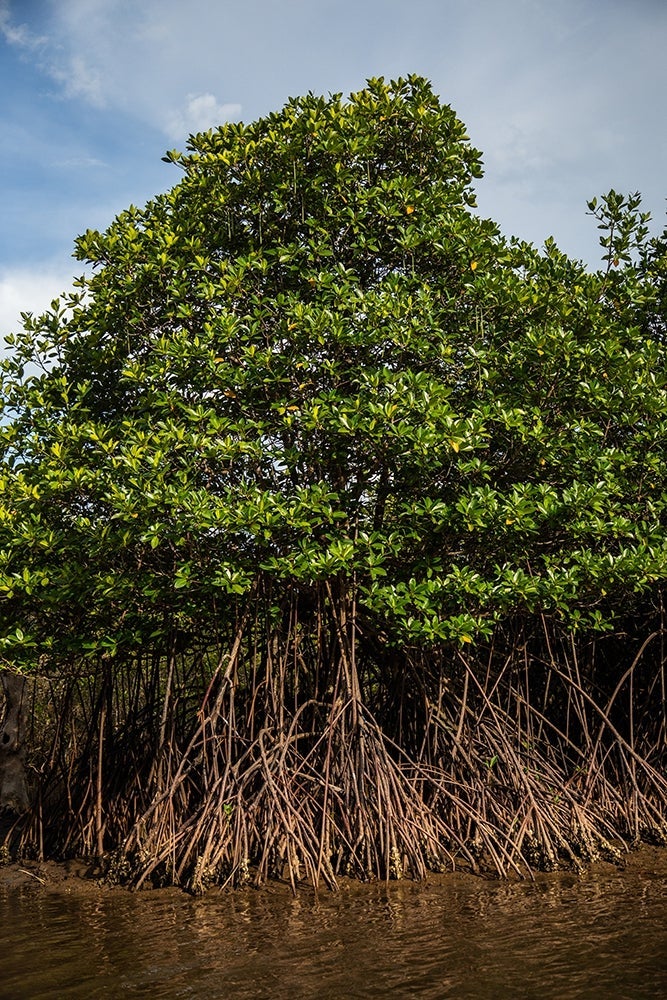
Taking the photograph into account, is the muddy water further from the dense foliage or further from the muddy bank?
the dense foliage

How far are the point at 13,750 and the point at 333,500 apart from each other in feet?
17.5

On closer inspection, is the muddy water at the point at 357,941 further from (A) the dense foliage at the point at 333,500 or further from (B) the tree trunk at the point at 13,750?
(B) the tree trunk at the point at 13,750

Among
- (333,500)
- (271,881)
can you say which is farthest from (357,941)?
(333,500)

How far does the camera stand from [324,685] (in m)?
8.48

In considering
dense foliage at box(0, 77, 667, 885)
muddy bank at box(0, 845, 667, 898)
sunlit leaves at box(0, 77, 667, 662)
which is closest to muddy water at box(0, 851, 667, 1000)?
muddy bank at box(0, 845, 667, 898)

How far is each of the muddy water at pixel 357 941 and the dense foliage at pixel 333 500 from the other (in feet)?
1.45

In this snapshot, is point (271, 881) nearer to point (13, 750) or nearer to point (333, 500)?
point (333, 500)

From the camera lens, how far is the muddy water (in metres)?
5.21

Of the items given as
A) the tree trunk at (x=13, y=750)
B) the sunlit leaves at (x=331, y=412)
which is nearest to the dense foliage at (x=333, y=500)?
the sunlit leaves at (x=331, y=412)

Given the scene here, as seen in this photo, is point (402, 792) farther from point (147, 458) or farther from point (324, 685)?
point (147, 458)

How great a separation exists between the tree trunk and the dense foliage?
184 centimetres

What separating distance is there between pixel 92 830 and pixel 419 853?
2.99 meters

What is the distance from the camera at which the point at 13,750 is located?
10656 mm

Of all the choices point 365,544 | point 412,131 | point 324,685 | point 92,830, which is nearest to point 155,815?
point 92,830
